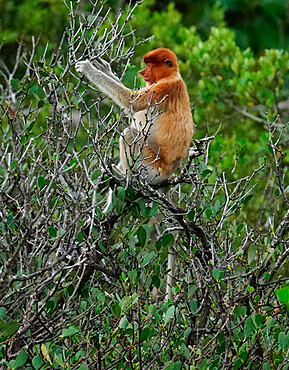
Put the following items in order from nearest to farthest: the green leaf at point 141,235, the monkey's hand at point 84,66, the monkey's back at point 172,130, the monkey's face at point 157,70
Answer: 1. the green leaf at point 141,235
2. the monkey's hand at point 84,66
3. the monkey's back at point 172,130
4. the monkey's face at point 157,70

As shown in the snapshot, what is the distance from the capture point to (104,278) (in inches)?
118

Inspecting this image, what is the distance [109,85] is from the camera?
3719 millimetres

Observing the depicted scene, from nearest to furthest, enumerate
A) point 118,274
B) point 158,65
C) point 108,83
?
point 118,274 → point 108,83 → point 158,65

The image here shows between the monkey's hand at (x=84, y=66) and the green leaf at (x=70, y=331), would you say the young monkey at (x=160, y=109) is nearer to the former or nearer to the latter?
the monkey's hand at (x=84, y=66)

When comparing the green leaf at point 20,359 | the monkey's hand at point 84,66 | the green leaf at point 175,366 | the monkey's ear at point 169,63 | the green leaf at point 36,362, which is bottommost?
the green leaf at point 175,366

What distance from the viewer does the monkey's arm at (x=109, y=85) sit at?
358 centimetres

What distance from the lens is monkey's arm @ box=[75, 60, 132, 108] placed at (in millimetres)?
3584

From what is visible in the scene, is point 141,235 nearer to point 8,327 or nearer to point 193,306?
point 193,306

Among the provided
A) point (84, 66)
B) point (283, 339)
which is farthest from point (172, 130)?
point (283, 339)

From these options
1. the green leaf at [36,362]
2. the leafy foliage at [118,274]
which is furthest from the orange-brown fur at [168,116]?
the green leaf at [36,362]

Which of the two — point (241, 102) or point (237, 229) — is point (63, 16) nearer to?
point (241, 102)

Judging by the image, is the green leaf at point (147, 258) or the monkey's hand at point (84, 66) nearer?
the green leaf at point (147, 258)

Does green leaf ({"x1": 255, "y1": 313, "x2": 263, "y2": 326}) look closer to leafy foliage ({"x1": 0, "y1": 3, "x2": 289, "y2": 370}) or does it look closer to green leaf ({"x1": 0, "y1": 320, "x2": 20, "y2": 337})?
leafy foliage ({"x1": 0, "y1": 3, "x2": 289, "y2": 370})

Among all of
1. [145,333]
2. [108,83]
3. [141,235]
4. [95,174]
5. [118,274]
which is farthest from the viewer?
[108,83]
